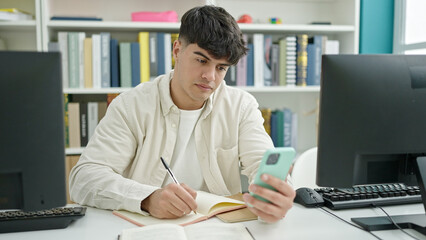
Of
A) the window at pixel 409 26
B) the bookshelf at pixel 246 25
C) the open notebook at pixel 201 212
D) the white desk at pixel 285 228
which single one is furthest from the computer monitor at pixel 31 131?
the window at pixel 409 26

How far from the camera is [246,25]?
225cm

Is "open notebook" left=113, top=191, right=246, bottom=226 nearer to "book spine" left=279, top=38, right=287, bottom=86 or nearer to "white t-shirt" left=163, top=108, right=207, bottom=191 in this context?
"white t-shirt" left=163, top=108, right=207, bottom=191

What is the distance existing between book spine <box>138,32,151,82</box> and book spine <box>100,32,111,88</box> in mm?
185

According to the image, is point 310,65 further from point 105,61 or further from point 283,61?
point 105,61

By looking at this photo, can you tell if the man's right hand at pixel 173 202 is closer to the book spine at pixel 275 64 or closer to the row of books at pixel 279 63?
the row of books at pixel 279 63

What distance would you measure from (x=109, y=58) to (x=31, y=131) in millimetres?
1518

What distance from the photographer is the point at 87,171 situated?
1.14 m

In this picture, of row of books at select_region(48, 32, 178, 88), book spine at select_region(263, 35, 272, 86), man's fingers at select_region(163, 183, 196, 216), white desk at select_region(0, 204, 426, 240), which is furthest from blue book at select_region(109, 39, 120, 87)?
man's fingers at select_region(163, 183, 196, 216)

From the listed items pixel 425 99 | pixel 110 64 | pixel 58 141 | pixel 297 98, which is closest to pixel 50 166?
pixel 58 141

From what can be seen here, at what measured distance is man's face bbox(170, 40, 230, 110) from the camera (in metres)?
1.30

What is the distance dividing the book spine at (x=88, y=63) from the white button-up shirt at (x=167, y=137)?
0.78 metres

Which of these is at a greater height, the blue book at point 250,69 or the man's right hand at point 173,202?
the blue book at point 250,69

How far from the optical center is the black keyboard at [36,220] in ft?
2.89

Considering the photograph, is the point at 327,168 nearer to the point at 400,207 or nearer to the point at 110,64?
the point at 400,207
